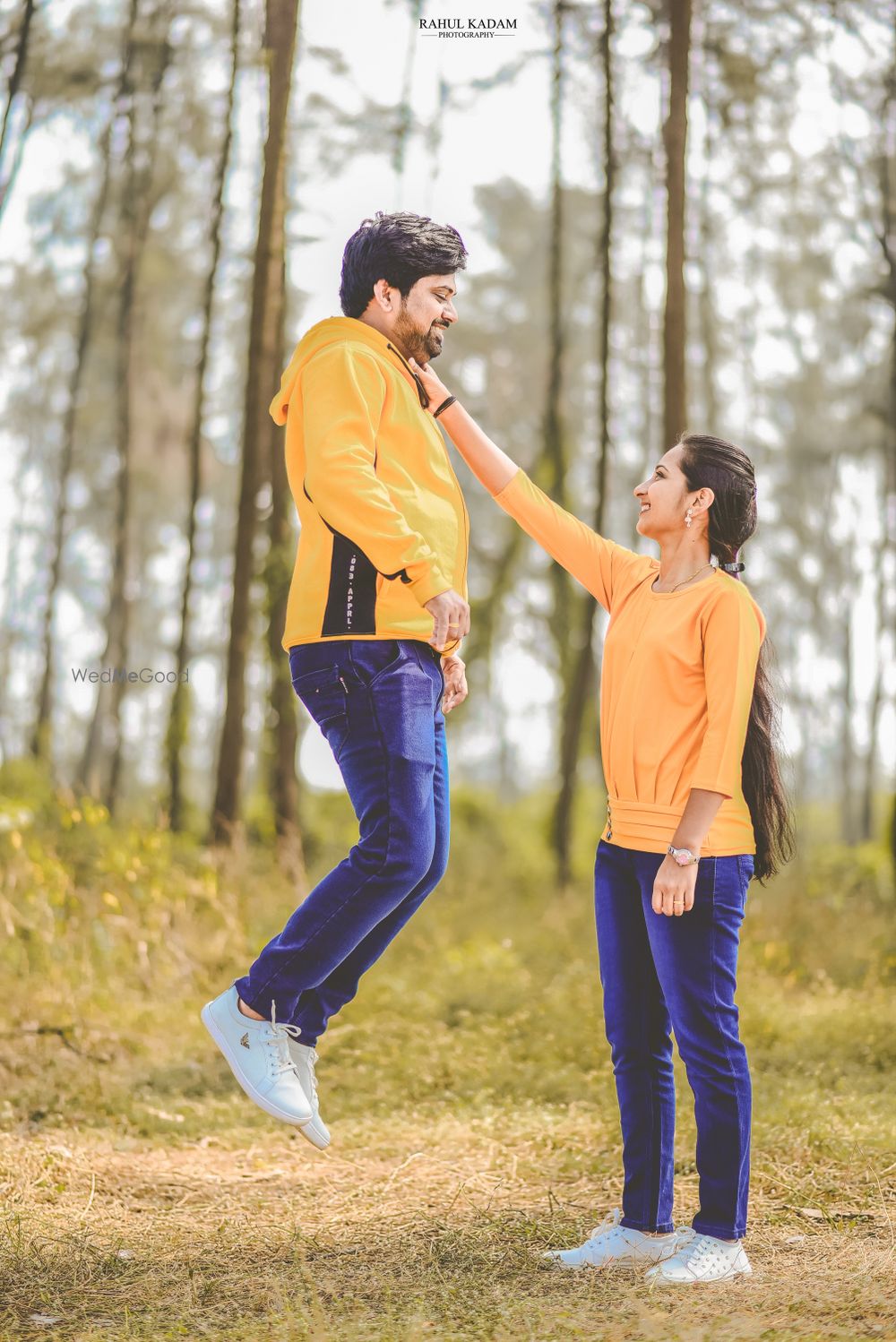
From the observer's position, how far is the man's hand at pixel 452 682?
3623mm

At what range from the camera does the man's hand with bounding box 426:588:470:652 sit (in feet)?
10.3

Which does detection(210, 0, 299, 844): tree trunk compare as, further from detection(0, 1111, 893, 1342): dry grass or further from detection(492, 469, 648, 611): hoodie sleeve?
detection(492, 469, 648, 611): hoodie sleeve

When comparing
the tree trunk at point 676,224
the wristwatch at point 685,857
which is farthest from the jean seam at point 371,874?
the tree trunk at point 676,224

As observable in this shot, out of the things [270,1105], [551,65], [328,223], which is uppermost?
[551,65]

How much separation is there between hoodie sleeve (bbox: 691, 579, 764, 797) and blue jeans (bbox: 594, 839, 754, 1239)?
0.24 metres

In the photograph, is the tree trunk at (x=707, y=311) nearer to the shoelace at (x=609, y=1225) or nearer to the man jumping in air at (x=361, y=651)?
the man jumping in air at (x=361, y=651)

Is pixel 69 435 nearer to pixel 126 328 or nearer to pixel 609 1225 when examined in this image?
pixel 126 328

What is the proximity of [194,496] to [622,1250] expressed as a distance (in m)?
10.3

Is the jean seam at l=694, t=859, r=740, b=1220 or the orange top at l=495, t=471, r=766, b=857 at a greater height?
the orange top at l=495, t=471, r=766, b=857

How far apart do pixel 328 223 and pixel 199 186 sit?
4701 mm

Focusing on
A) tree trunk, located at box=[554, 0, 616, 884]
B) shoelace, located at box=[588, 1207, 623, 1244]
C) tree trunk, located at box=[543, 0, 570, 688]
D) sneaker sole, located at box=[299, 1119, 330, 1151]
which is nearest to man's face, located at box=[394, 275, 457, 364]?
sneaker sole, located at box=[299, 1119, 330, 1151]

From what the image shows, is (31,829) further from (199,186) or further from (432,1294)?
(199,186)

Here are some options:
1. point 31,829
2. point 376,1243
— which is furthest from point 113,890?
point 376,1243

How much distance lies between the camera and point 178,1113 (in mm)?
Result: 5395
